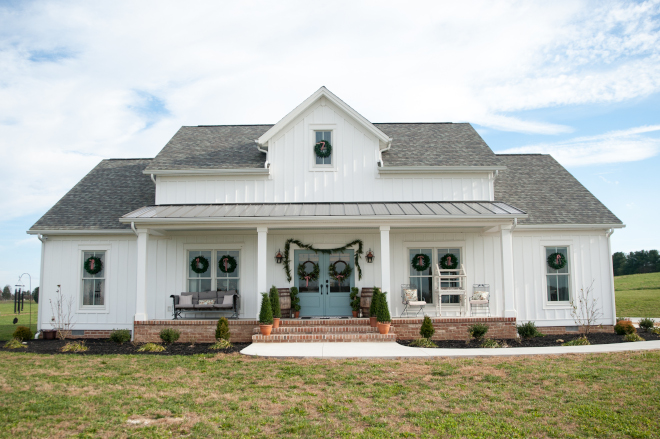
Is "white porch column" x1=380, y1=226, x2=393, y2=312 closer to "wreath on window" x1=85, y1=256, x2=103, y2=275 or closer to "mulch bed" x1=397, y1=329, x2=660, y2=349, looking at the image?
"mulch bed" x1=397, y1=329, x2=660, y2=349

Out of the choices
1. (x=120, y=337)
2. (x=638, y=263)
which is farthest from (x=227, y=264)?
(x=638, y=263)

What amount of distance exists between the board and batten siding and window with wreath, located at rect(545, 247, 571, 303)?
2749mm

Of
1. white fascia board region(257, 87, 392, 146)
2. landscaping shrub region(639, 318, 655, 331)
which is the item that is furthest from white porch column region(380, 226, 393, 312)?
landscaping shrub region(639, 318, 655, 331)

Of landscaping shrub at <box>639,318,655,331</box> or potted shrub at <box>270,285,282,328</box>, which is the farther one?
landscaping shrub at <box>639,318,655,331</box>

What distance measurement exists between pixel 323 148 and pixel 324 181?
1035mm

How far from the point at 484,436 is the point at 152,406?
13.8ft

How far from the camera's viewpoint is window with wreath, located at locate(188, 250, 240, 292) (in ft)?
48.0

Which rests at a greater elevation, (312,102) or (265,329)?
(312,102)

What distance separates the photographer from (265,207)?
1430cm

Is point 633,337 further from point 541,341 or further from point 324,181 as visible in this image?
point 324,181

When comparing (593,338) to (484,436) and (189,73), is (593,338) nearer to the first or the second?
(484,436)

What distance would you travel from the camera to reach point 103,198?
15914 millimetres

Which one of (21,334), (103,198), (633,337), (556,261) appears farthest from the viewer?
(103,198)

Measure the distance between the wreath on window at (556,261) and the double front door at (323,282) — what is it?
6.02 m
